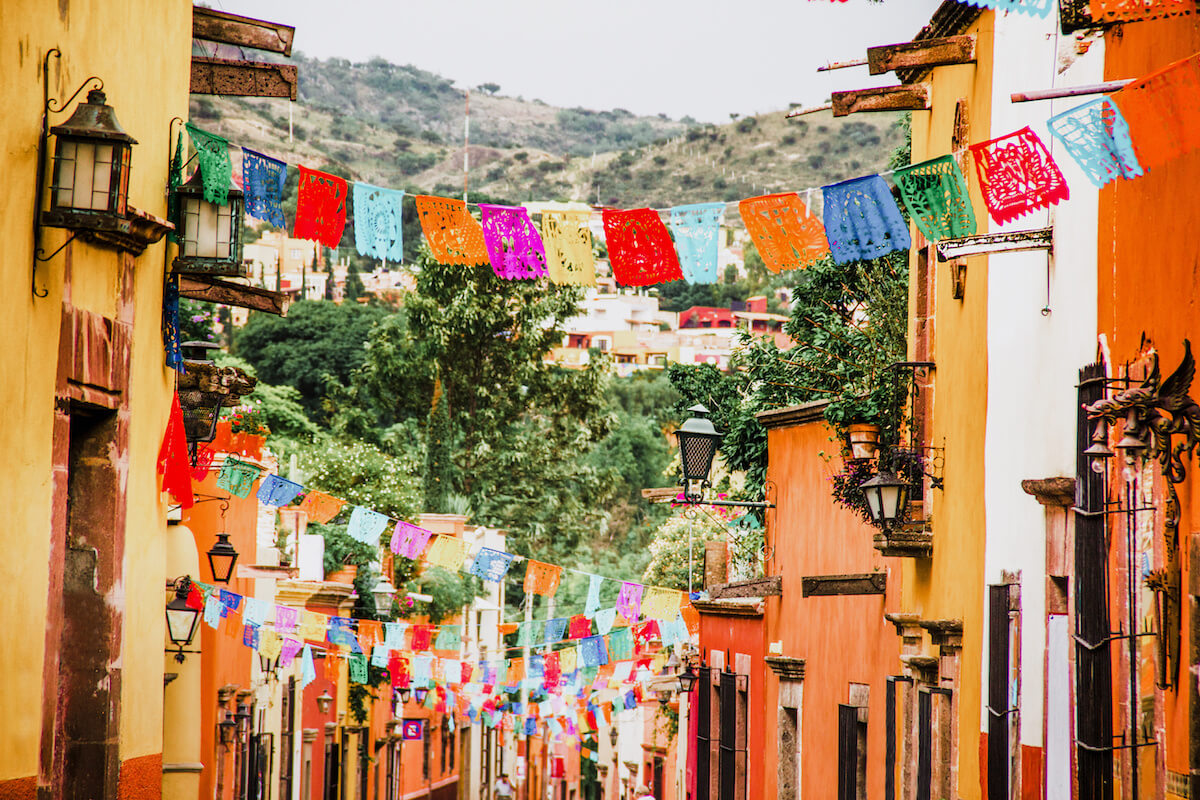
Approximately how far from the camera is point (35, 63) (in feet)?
25.9

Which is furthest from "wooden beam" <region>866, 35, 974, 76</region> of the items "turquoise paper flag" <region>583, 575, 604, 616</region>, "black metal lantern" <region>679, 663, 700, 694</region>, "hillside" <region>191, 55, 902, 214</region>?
"hillside" <region>191, 55, 902, 214</region>

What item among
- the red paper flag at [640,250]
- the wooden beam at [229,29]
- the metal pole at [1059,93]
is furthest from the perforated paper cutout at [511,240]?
the metal pole at [1059,93]

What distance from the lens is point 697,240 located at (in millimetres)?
11406

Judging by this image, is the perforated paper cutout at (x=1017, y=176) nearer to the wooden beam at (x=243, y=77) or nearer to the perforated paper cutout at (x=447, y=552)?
the wooden beam at (x=243, y=77)

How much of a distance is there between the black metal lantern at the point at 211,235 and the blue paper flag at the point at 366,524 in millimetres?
8387

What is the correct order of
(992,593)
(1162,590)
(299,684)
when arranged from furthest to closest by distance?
(299,684)
(992,593)
(1162,590)

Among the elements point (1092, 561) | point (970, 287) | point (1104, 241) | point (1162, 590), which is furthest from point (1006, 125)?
point (1162, 590)

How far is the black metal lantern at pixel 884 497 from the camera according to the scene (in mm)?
12461

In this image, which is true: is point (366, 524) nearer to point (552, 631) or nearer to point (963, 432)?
point (963, 432)

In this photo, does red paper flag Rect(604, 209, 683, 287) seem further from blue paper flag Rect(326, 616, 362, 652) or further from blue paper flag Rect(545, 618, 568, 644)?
blue paper flag Rect(545, 618, 568, 644)

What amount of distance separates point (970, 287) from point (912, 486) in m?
1.87

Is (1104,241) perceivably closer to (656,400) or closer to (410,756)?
(410,756)

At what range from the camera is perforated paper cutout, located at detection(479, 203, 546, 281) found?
1170 cm

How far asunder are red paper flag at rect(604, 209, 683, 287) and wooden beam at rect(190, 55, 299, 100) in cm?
257
